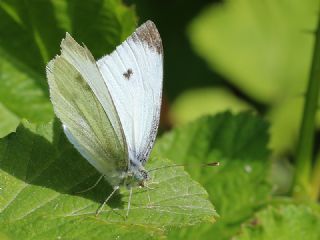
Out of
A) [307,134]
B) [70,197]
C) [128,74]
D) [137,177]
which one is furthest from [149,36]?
[307,134]

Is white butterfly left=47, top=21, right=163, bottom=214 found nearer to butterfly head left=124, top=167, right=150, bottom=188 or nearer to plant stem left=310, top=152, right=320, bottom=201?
butterfly head left=124, top=167, right=150, bottom=188

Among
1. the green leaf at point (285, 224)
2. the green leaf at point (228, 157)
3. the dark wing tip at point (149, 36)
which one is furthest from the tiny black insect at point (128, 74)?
the green leaf at point (285, 224)

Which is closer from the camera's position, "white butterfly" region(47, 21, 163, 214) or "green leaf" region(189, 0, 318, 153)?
"white butterfly" region(47, 21, 163, 214)

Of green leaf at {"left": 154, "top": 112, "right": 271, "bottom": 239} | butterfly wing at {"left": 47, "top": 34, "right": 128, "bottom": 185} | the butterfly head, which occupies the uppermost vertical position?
butterfly wing at {"left": 47, "top": 34, "right": 128, "bottom": 185}

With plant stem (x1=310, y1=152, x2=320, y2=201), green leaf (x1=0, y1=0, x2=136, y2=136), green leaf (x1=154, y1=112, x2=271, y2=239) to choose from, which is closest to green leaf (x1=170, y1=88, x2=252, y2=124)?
green leaf (x1=154, y1=112, x2=271, y2=239)

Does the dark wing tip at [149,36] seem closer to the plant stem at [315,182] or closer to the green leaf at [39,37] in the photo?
the green leaf at [39,37]

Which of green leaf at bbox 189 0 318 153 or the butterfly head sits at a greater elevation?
the butterfly head

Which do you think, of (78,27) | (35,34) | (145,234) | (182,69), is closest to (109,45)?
(78,27)
